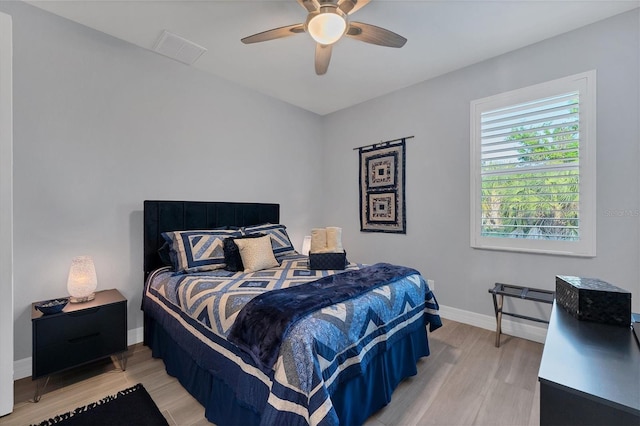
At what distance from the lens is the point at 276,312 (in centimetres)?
141

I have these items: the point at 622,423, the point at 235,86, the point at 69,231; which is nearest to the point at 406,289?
the point at 622,423

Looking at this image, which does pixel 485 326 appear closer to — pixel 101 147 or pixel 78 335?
pixel 78 335

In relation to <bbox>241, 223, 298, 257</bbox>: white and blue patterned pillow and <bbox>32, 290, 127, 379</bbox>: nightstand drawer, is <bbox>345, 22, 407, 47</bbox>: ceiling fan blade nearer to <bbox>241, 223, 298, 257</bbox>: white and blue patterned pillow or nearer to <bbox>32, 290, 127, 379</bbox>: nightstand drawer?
<bbox>241, 223, 298, 257</bbox>: white and blue patterned pillow

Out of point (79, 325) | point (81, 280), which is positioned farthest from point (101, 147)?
point (79, 325)

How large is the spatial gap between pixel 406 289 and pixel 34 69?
3.30 meters

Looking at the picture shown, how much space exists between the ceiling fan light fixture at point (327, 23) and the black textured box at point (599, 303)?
187 cm

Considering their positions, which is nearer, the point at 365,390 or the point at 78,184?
the point at 365,390

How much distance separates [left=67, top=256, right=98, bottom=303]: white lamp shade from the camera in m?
2.06

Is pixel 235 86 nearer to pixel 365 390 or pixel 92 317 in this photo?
pixel 92 317

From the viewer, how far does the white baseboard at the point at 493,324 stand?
259 centimetres

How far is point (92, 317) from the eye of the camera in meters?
2.01

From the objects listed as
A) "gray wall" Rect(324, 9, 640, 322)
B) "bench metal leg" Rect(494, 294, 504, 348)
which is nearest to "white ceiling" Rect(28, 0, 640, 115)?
"gray wall" Rect(324, 9, 640, 322)

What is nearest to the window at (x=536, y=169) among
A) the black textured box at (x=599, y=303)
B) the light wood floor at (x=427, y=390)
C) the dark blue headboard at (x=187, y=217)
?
the light wood floor at (x=427, y=390)

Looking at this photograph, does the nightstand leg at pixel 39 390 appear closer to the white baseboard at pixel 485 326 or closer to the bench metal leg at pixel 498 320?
the white baseboard at pixel 485 326
